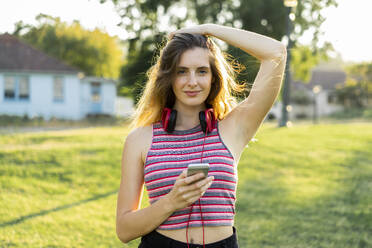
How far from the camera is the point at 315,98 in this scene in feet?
139

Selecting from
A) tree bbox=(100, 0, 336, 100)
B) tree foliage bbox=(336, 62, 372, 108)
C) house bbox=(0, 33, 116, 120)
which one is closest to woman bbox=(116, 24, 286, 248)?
tree bbox=(100, 0, 336, 100)

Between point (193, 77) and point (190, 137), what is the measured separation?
0.32 m

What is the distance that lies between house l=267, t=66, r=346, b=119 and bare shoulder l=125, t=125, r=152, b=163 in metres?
36.4

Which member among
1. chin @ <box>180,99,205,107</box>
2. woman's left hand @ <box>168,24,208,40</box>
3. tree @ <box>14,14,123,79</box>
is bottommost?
chin @ <box>180,99,205,107</box>

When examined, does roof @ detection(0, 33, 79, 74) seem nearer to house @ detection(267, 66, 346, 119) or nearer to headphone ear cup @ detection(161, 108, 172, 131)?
house @ detection(267, 66, 346, 119)

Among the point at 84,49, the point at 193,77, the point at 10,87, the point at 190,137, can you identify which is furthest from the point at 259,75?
the point at 84,49

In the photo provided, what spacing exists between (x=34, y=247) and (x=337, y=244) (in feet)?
12.5

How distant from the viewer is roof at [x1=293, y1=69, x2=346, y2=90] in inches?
2051

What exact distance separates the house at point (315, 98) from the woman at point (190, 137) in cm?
3617

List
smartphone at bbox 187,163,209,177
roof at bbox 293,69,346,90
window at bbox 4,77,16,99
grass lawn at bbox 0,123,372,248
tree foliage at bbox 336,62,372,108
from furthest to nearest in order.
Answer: roof at bbox 293,69,346,90
tree foliage at bbox 336,62,372,108
window at bbox 4,77,16,99
grass lawn at bbox 0,123,372,248
smartphone at bbox 187,163,209,177

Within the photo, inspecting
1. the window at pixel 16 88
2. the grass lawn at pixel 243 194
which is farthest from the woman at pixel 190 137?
the window at pixel 16 88

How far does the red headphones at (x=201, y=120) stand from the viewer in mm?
2391

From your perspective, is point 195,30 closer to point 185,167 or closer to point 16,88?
point 185,167

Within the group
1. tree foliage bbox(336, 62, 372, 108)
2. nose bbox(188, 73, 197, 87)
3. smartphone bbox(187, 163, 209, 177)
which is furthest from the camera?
tree foliage bbox(336, 62, 372, 108)
